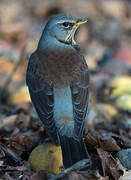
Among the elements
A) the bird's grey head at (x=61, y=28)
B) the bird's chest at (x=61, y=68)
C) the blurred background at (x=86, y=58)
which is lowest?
the blurred background at (x=86, y=58)

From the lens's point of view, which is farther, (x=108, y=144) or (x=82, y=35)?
(x=82, y=35)

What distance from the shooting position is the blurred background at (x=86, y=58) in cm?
678

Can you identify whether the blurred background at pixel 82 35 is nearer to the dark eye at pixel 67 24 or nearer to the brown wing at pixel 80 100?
the dark eye at pixel 67 24

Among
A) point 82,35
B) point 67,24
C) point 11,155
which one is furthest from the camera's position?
point 82,35

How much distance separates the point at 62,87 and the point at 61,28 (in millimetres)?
1209

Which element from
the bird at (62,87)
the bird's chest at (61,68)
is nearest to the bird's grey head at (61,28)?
the bird at (62,87)

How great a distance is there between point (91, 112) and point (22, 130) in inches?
56.5

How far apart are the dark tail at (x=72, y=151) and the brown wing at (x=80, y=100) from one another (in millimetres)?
92

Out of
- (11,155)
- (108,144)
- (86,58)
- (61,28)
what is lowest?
(86,58)

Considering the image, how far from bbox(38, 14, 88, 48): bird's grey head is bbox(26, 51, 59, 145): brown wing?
1.36 ft

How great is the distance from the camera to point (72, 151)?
4809 millimetres

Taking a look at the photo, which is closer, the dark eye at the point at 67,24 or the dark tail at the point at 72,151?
the dark tail at the point at 72,151

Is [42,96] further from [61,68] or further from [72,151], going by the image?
[72,151]

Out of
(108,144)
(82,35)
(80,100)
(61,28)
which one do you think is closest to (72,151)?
(108,144)
